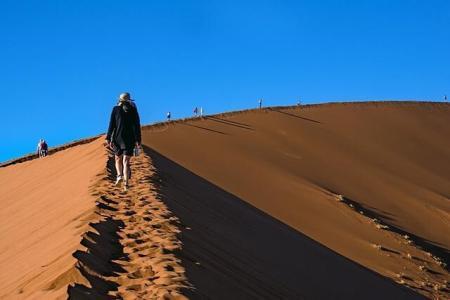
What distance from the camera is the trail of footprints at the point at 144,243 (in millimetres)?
4305

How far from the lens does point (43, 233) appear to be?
7.25m

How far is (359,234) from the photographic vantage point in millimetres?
14773

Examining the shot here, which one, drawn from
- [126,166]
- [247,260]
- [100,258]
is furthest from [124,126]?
[100,258]

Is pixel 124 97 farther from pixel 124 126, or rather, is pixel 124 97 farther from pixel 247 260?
pixel 247 260

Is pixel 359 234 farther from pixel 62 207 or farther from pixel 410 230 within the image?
pixel 62 207

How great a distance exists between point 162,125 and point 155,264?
22119 mm

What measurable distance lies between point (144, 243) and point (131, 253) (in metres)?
0.30

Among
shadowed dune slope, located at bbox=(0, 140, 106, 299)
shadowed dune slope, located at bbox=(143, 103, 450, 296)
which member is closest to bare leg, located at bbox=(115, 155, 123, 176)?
shadowed dune slope, located at bbox=(0, 140, 106, 299)

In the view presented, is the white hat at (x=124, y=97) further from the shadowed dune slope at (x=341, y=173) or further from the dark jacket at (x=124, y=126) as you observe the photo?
the shadowed dune slope at (x=341, y=173)

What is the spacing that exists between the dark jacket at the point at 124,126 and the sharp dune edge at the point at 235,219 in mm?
669

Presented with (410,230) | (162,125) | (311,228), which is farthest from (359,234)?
(162,125)

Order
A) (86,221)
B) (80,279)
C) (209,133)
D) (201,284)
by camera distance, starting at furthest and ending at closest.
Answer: (209,133) < (86,221) < (201,284) < (80,279)

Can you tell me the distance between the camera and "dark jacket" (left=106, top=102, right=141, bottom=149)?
907cm

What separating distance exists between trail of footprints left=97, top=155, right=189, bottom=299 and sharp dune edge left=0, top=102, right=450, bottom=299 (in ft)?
0.05
